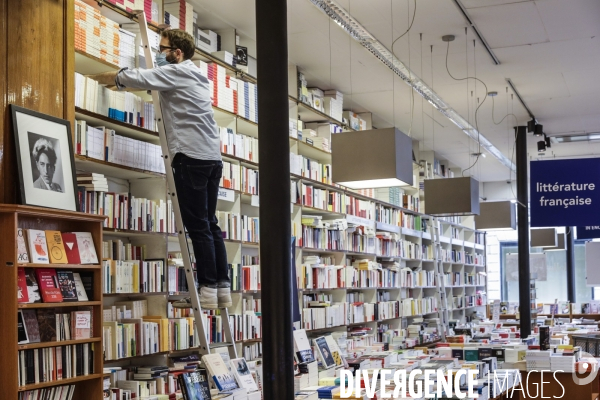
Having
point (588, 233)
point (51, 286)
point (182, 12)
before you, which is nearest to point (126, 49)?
point (182, 12)

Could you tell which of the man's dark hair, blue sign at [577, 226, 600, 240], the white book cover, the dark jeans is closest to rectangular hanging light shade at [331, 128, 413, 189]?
the dark jeans


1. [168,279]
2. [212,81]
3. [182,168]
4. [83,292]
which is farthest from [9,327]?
[212,81]

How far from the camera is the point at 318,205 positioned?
959cm

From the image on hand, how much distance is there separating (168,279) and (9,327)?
2546mm

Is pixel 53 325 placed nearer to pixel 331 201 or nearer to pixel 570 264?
pixel 331 201

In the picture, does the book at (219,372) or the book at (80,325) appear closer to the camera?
the book at (80,325)

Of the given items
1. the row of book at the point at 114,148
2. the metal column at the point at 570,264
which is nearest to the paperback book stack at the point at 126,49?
the row of book at the point at 114,148

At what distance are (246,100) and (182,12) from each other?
1.14m

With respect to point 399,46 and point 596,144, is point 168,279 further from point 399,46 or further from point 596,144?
point 596,144

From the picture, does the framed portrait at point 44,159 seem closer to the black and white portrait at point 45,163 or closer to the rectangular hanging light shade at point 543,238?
the black and white portrait at point 45,163

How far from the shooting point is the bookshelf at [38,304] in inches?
141

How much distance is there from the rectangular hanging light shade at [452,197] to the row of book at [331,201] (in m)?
1.48

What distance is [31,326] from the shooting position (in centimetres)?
379

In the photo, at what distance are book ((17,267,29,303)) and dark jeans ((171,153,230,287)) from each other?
1.13m
